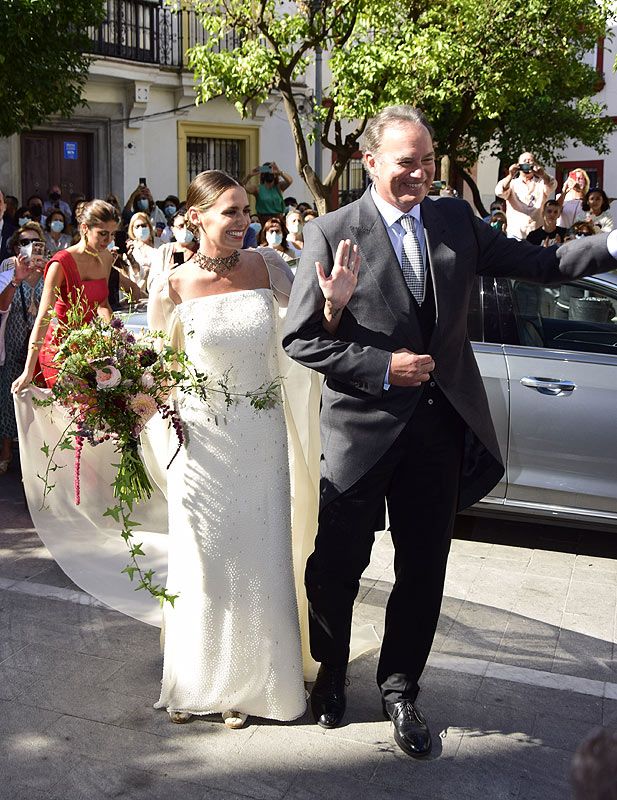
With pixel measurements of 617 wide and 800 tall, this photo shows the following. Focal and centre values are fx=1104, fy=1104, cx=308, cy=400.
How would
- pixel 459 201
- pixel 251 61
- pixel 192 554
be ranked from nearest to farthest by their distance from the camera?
pixel 459 201
pixel 192 554
pixel 251 61

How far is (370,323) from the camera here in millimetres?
3715

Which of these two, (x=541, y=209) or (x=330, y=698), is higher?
(x=541, y=209)

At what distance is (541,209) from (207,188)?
807 cm

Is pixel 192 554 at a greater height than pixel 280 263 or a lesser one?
lesser

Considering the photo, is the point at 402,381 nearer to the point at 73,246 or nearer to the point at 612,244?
the point at 612,244

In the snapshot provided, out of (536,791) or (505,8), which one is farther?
(505,8)

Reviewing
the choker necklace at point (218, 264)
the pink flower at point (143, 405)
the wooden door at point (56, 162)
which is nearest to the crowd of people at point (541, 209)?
the choker necklace at point (218, 264)

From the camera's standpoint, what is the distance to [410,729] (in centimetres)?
387

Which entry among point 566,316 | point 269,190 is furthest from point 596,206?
point 566,316

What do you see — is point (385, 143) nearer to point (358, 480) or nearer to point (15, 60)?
point (358, 480)

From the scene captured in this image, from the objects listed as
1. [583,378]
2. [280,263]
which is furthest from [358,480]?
[583,378]

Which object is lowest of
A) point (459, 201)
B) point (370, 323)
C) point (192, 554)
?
point (192, 554)

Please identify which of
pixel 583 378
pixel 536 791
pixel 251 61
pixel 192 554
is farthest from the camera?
pixel 251 61

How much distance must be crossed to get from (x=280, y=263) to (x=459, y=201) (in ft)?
2.67
